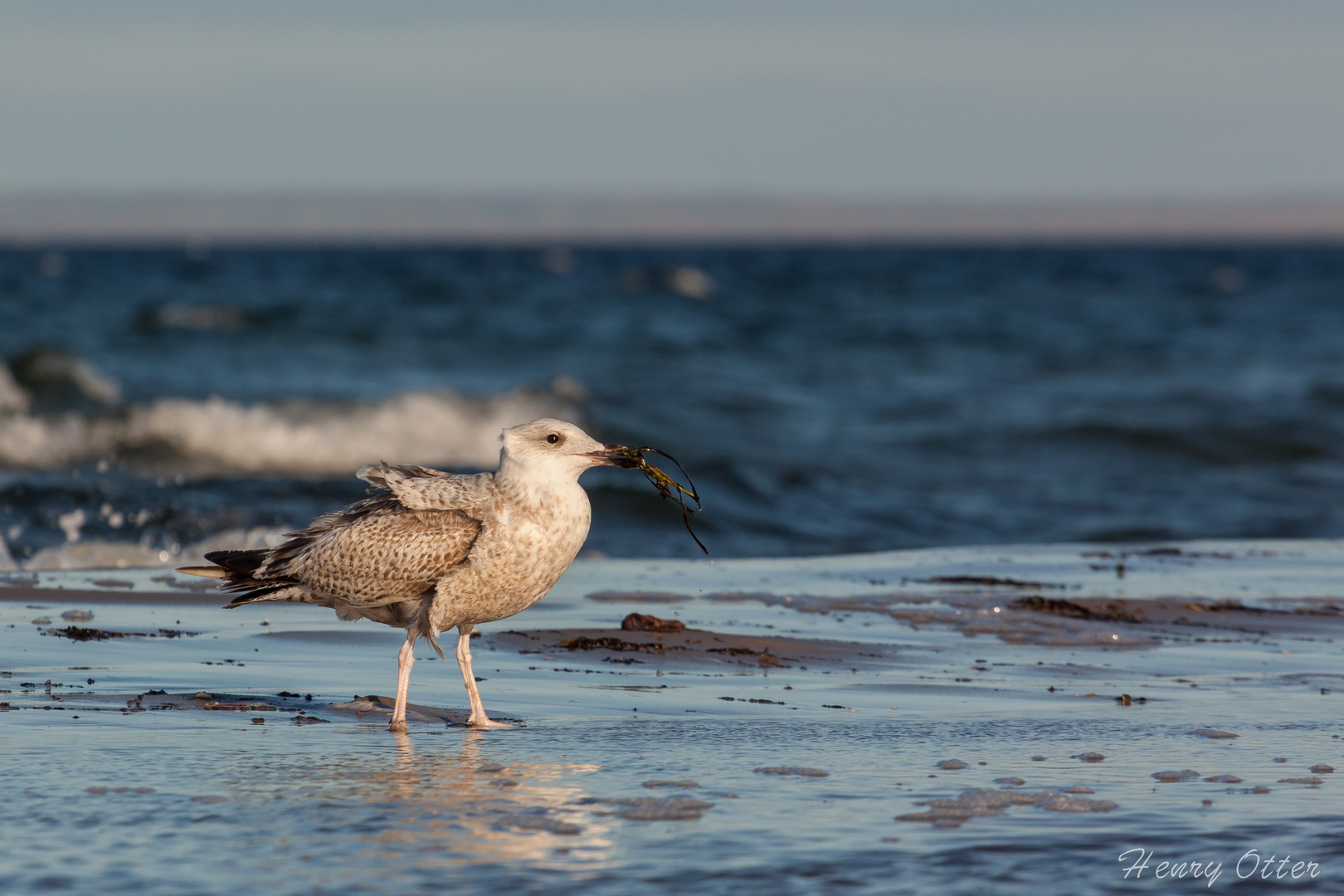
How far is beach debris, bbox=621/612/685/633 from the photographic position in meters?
8.07

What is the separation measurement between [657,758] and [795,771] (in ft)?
1.55

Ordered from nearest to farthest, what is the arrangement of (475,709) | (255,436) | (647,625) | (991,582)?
(475,709) → (647,625) → (991,582) → (255,436)

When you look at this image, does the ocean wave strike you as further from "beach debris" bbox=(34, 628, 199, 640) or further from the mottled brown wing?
the mottled brown wing

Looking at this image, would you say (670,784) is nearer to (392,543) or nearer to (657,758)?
(657,758)

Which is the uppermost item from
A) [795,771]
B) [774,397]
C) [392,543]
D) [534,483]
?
[774,397]

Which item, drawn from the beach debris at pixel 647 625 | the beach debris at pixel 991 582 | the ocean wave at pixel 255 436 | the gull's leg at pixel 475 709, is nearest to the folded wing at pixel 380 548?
the gull's leg at pixel 475 709

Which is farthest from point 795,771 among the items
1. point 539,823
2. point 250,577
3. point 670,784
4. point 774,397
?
point 774,397

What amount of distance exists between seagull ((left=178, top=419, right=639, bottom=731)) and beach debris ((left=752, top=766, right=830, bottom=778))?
1165mm

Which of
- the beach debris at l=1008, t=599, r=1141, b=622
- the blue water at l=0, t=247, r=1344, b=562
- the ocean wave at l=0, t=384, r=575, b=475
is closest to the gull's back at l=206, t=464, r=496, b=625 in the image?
the beach debris at l=1008, t=599, r=1141, b=622

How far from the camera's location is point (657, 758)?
17.7 feet

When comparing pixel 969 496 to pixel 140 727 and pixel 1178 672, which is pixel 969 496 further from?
pixel 140 727

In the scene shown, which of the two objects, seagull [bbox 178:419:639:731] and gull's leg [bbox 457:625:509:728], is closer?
gull's leg [bbox 457:625:509:728]

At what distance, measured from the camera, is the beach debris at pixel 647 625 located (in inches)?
318

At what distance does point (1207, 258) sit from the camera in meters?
107
